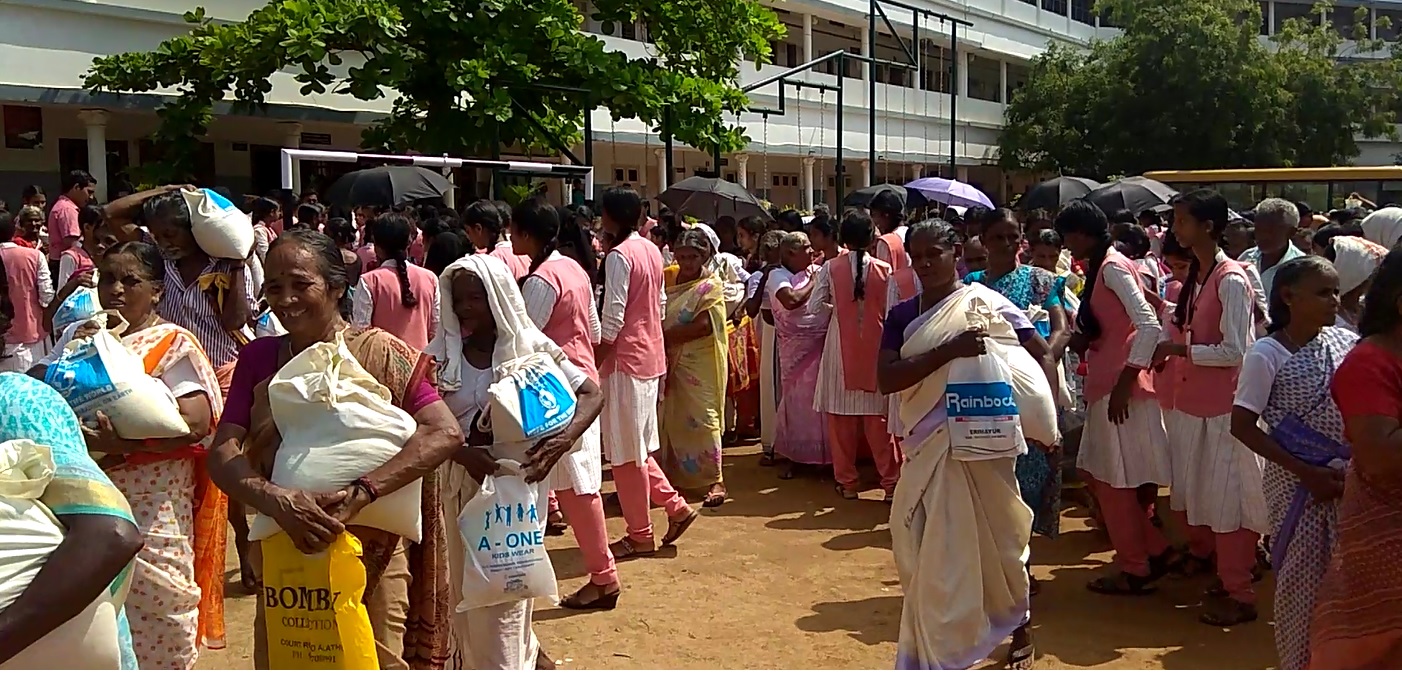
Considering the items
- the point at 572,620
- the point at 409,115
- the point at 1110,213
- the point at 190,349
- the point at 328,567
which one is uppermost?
the point at 409,115

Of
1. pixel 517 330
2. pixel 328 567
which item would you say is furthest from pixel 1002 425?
pixel 328 567

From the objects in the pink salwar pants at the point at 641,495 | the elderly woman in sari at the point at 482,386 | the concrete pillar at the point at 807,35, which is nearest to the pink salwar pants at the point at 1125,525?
the pink salwar pants at the point at 641,495

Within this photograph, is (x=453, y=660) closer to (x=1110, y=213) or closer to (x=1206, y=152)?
(x=1110, y=213)

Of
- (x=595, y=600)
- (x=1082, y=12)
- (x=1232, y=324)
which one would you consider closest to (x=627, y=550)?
(x=595, y=600)

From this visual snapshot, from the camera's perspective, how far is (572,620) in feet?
17.2

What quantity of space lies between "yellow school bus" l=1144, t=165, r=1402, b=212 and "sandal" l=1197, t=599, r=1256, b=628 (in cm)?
1458

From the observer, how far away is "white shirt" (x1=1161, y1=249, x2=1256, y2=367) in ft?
15.7

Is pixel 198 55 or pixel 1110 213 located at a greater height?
pixel 198 55

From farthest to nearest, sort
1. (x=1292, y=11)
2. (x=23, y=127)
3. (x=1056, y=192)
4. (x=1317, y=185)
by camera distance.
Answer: (x=1292, y=11), (x=1317, y=185), (x=23, y=127), (x=1056, y=192)

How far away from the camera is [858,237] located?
22.4 ft

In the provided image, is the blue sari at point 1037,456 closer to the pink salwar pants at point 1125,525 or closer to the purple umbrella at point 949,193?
the pink salwar pants at point 1125,525

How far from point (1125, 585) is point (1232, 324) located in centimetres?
143

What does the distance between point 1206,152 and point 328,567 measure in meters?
33.2

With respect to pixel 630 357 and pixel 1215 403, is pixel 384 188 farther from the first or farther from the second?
pixel 1215 403
